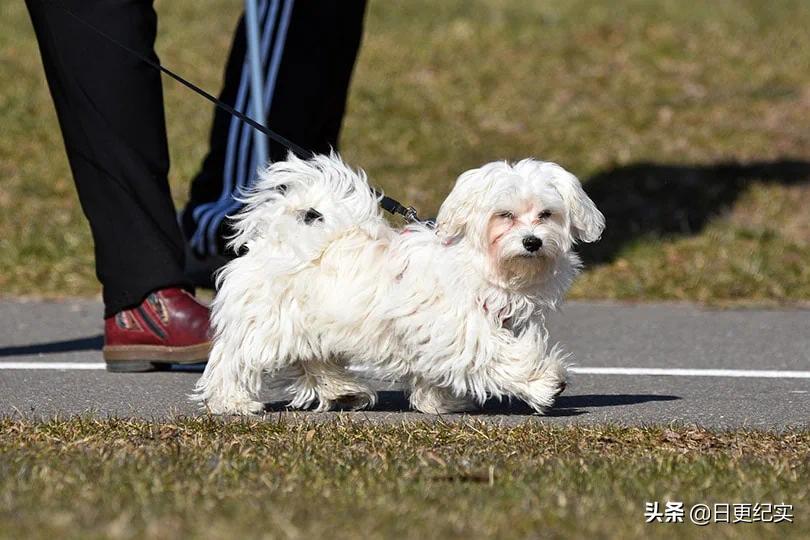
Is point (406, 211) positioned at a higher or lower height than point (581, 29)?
lower

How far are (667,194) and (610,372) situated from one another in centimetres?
420

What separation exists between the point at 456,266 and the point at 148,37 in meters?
1.84

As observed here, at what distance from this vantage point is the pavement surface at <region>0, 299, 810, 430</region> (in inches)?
204

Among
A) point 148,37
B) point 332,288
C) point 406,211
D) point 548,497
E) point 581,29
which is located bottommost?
point 548,497

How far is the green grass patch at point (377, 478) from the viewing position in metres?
3.25

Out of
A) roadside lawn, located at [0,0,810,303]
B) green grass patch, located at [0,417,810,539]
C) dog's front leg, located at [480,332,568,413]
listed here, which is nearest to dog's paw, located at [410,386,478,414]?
dog's front leg, located at [480,332,568,413]

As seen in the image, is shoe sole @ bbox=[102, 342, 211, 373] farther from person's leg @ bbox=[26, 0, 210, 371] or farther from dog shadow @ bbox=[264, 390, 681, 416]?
dog shadow @ bbox=[264, 390, 681, 416]

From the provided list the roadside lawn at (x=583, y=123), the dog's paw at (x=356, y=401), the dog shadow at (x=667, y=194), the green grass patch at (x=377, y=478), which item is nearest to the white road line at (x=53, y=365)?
the dog's paw at (x=356, y=401)

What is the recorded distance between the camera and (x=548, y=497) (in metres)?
3.58

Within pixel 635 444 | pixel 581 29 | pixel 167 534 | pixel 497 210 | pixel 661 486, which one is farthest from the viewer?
pixel 581 29

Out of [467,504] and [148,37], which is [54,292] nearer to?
[148,37]

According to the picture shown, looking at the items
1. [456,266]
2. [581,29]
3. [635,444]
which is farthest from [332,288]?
[581,29]

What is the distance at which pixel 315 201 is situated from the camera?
16.9 feet

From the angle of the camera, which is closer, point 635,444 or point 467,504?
point 467,504
